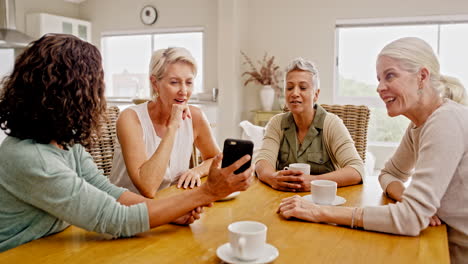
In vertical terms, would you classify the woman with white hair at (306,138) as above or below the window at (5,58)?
below

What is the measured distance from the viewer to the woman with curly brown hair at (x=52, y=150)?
1.00 m

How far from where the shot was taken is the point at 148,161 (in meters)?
1.71

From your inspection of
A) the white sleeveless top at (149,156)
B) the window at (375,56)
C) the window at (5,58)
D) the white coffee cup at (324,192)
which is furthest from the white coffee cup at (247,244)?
the window at (5,58)

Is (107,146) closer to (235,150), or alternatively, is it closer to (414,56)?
(235,150)

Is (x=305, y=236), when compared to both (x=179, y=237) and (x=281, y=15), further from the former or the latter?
(x=281, y=15)

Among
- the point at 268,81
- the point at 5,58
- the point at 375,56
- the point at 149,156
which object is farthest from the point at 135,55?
the point at 149,156

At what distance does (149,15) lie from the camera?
636cm

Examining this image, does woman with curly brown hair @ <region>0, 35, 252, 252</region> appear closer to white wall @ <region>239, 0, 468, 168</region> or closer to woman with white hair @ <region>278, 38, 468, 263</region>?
woman with white hair @ <region>278, 38, 468, 263</region>

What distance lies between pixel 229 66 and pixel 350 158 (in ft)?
12.3

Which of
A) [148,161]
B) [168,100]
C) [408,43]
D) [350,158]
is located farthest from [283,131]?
[408,43]

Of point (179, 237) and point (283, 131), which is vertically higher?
point (283, 131)

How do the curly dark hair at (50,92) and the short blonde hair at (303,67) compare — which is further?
the short blonde hair at (303,67)

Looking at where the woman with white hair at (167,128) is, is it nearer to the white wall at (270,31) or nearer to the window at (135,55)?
the white wall at (270,31)

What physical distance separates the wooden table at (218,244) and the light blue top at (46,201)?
0.04 m
